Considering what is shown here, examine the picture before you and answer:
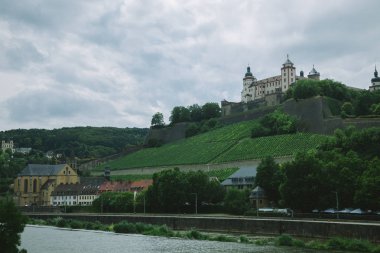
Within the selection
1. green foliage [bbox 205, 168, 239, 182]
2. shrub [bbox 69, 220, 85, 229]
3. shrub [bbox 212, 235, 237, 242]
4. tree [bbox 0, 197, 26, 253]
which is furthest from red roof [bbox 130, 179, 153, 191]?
tree [bbox 0, 197, 26, 253]

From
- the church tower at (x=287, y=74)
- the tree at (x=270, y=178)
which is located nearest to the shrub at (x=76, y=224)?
the tree at (x=270, y=178)

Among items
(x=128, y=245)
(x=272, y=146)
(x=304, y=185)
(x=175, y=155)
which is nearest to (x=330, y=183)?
(x=304, y=185)

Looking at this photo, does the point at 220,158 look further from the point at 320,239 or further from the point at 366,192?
the point at 320,239

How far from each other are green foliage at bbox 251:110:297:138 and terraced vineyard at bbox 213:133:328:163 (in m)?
1.96

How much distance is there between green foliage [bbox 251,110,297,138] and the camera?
10225cm

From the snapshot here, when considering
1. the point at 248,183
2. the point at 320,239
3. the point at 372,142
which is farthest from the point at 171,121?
the point at 320,239

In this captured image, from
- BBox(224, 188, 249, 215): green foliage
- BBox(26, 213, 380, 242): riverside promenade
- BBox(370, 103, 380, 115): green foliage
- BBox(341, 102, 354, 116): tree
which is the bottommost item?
BBox(26, 213, 380, 242): riverside promenade

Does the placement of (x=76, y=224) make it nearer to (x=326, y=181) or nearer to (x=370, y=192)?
(x=326, y=181)

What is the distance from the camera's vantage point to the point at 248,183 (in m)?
81.2

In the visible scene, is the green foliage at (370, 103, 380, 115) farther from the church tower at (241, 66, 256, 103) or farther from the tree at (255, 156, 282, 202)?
the church tower at (241, 66, 256, 103)

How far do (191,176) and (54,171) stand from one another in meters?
56.6

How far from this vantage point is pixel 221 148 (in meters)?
108

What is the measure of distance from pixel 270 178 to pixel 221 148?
1497 inches

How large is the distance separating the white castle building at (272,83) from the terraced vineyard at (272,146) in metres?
32.5
